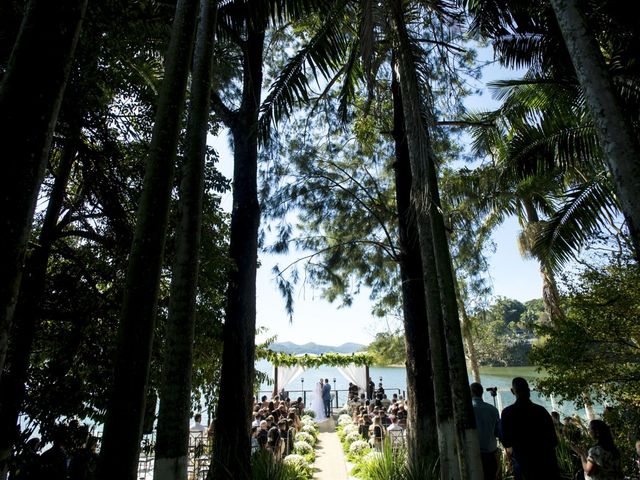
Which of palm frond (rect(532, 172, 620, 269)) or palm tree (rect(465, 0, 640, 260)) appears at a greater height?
palm tree (rect(465, 0, 640, 260))

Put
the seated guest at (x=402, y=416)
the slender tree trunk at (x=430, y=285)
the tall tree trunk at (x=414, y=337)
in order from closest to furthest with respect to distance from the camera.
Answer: the slender tree trunk at (x=430, y=285) → the tall tree trunk at (x=414, y=337) → the seated guest at (x=402, y=416)

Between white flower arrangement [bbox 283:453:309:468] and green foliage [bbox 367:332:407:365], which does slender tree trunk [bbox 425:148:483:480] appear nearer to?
white flower arrangement [bbox 283:453:309:468]

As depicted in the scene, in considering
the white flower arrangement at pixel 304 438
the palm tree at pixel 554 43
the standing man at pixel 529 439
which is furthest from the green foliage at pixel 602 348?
the white flower arrangement at pixel 304 438

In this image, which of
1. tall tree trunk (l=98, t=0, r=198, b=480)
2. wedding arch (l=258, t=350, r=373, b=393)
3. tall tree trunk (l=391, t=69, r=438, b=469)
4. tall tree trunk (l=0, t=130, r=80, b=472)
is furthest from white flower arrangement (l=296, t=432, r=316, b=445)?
tall tree trunk (l=98, t=0, r=198, b=480)

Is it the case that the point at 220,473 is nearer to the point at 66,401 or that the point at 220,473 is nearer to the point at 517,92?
the point at 66,401

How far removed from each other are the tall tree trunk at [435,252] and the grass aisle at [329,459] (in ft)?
19.7

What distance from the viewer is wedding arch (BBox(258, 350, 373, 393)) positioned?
20.4 m

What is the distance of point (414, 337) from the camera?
270 inches

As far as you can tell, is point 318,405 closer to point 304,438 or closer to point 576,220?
point 304,438

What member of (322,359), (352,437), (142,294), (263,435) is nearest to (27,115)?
(142,294)

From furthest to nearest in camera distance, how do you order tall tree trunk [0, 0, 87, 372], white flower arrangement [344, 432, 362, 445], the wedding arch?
1. the wedding arch
2. white flower arrangement [344, 432, 362, 445]
3. tall tree trunk [0, 0, 87, 372]

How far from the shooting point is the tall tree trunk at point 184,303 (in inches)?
94.0

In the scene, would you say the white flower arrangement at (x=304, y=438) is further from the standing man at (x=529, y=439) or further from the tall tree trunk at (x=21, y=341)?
the tall tree trunk at (x=21, y=341)

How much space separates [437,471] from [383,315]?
335 inches
